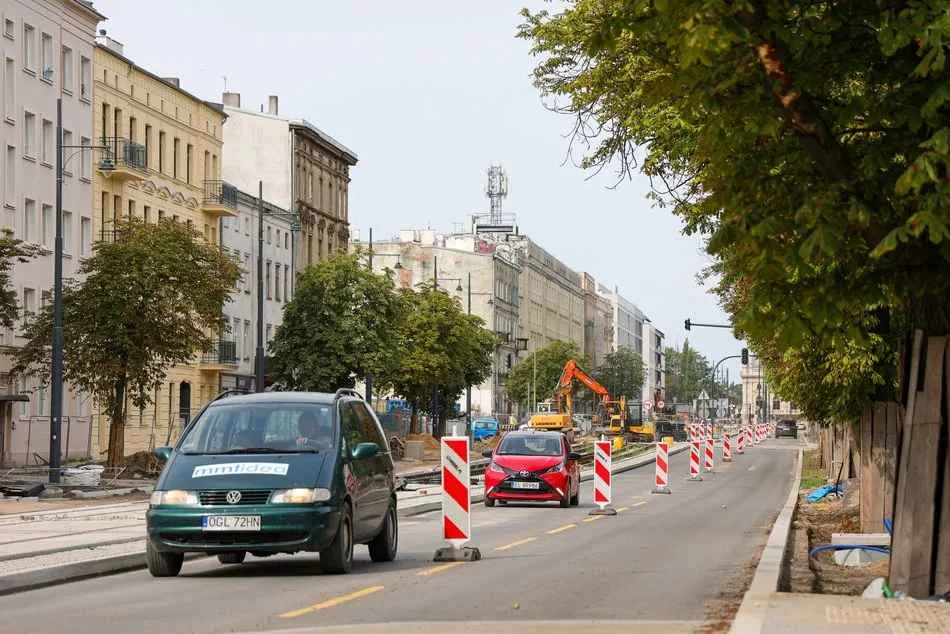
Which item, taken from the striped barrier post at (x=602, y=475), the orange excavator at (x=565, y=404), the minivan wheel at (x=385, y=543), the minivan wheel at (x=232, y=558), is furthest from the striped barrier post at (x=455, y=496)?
the orange excavator at (x=565, y=404)

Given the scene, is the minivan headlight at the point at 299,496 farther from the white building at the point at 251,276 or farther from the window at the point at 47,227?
the white building at the point at 251,276

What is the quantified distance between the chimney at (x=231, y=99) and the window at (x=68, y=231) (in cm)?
3619

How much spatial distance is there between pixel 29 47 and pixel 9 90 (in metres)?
2.42

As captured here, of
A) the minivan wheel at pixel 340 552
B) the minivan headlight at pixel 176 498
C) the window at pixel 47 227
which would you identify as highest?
the window at pixel 47 227

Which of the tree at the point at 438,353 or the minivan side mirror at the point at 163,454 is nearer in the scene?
the minivan side mirror at the point at 163,454

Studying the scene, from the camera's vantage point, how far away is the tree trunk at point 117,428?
5144 cm

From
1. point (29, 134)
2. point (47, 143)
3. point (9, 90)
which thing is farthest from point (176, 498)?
point (47, 143)

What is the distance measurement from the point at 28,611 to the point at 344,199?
315 ft

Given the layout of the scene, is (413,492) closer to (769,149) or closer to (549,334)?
(769,149)

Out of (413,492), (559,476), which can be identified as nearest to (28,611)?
(559,476)

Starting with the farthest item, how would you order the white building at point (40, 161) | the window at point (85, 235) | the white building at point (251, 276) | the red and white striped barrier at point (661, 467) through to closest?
the white building at point (251, 276) → the window at point (85, 235) → the white building at point (40, 161) → the red and white striped barrier at point (661, 467)

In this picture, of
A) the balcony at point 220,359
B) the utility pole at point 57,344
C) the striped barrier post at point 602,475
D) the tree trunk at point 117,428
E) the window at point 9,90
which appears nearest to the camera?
the striped barrier post at point 602,475

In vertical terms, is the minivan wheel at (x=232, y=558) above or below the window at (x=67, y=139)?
below

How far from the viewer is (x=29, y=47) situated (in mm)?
64188
